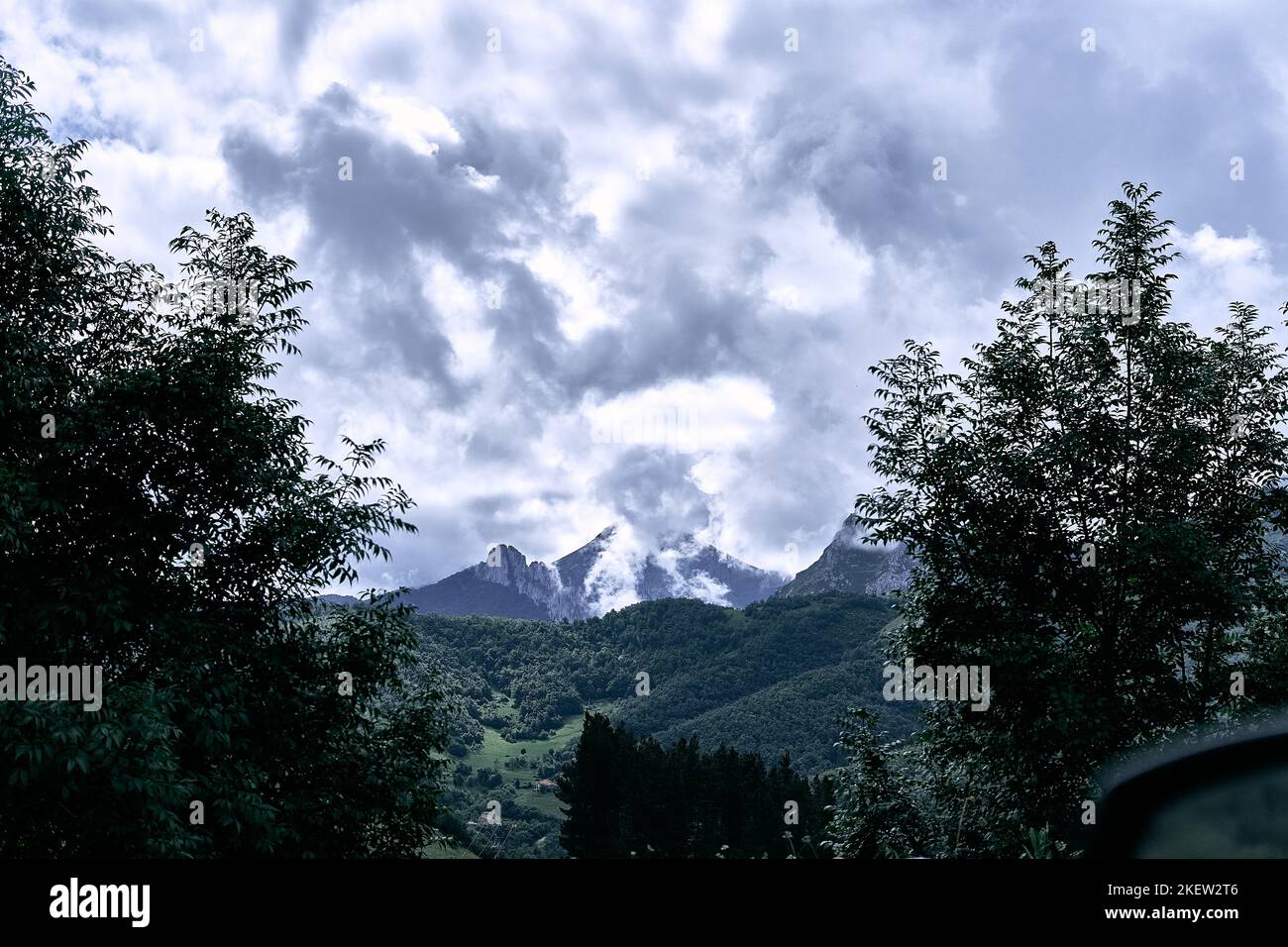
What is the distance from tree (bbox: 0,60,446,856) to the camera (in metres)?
9.85

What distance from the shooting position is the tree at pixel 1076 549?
1329cm

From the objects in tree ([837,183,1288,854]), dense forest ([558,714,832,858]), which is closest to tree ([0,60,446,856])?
tree ([837,183,1288,854])

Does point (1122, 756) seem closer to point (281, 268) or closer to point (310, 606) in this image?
point (310, 606)

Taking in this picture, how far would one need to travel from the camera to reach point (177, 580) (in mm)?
12758

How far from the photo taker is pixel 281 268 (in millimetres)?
15500

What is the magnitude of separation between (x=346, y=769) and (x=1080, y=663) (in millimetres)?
13015

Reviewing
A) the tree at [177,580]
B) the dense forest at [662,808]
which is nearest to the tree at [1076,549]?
the tree at [177,580]

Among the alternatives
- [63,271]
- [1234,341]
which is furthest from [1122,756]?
[63,271]

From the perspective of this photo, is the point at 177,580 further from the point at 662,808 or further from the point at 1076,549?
the point at 662,808

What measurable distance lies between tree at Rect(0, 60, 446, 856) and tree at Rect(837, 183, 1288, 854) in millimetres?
→ 9173

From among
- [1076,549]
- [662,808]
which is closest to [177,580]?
[1076,549]

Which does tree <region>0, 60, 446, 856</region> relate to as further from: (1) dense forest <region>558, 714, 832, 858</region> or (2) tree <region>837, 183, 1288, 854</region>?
(1) dense forest <region>558, 714, 832, 858</region>

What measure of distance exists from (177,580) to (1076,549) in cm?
1502

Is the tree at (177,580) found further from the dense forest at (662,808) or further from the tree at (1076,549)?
the dense forest at (662,808)
